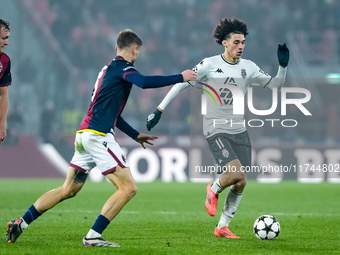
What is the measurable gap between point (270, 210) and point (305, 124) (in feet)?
29.7

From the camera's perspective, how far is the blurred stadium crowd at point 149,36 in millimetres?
20703

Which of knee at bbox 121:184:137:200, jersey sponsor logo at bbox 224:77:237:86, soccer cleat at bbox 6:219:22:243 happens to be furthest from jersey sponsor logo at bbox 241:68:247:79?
soccer cleat at bbox 6:219:22:243

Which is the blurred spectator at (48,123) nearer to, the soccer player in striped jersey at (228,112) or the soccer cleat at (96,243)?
the soccer player in striped jersey at (228,112)

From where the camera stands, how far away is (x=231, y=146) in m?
7.01

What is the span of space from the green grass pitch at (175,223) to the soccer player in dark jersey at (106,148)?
0.80 feet

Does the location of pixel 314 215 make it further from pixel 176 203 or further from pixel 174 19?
pixel 174 19

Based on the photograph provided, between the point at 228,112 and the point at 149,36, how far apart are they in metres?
16.5

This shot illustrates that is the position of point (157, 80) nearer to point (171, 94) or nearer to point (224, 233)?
point (171, 94)

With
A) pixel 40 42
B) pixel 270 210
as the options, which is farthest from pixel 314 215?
pixel 40 42

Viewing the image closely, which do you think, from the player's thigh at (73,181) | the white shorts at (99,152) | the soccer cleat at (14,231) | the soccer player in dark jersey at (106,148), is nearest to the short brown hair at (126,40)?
the soccer player in dark jersey at (106,148)

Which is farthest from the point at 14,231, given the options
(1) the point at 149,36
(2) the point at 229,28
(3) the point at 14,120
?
(1) the point at 149,36

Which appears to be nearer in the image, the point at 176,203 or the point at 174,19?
the point at 176,203

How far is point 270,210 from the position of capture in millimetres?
10258

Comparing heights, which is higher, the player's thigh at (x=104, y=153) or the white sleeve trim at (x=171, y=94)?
the white sleeve trim at (x=171, y=94)
